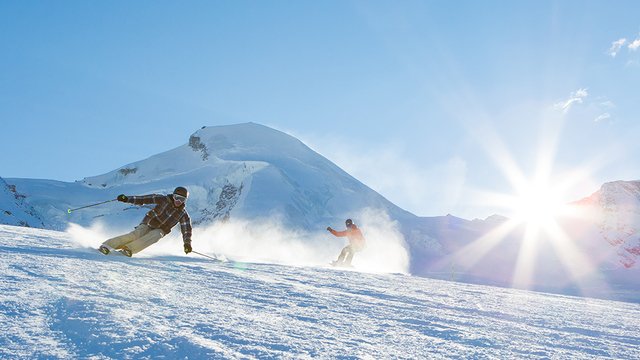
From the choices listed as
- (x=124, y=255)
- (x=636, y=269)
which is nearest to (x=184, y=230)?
(x=124, y=255)

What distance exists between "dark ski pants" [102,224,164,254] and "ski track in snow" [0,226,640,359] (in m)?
1.86

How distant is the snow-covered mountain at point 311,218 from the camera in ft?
175

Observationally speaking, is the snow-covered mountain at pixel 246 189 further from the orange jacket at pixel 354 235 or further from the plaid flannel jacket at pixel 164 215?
the plaid flannel jacket at pixel 164 215

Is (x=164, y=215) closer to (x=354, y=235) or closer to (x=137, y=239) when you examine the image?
(x=137, y=239)

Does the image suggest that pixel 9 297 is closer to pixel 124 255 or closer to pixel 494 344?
pixel 494 344

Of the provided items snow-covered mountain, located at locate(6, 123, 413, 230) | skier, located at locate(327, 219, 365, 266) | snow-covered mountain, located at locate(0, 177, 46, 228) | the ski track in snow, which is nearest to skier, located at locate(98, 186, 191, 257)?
the ski track in snow

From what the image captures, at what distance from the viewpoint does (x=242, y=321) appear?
3678 mm

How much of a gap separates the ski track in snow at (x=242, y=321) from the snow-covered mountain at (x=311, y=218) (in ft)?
119

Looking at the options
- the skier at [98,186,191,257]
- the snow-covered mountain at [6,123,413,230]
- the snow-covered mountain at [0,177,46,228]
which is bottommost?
the snow-covered mountain at [0,177,46,228]

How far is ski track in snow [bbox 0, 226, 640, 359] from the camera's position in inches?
108

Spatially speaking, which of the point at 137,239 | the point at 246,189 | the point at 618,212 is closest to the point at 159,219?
the point at 137,239

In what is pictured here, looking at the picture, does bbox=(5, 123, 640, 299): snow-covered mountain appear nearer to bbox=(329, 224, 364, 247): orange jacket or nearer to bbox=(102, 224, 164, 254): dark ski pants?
bbox=(329, 224, 364, 247): orange jacket

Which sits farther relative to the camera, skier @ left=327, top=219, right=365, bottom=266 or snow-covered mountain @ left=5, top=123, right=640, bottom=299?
snow-covered mountain @ left=5, top=123, right=640, bottom=299

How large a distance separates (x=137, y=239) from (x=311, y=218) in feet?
167
